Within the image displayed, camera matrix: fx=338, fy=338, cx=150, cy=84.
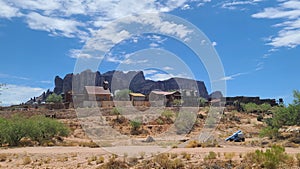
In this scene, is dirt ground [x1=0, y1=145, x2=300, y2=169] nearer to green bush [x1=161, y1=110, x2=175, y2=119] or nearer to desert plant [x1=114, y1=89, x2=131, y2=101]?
green bush [x1=161, y1=110, x2=175, y2=119]

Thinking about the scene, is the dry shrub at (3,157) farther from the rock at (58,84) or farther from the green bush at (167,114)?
the rock at (58,84)

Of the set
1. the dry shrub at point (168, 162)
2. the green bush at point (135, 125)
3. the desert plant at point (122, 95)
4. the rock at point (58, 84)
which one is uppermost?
the rock at point (58, 84)

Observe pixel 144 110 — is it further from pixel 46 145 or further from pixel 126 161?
pixel 126 161

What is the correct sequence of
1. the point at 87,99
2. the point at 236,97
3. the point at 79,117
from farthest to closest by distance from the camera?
the point at 236,97
the point at 87,99
the point at 79,117

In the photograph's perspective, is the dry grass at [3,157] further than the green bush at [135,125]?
No

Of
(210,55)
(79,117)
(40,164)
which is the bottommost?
(40,164)

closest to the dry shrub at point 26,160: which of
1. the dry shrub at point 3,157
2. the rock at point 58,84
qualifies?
the dry shrub at point 3,157

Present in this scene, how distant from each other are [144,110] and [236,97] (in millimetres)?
43037

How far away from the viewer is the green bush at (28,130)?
2809 centimetres

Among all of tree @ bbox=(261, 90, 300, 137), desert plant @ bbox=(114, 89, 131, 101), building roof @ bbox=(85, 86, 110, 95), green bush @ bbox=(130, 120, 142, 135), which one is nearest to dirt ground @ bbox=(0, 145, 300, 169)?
tree @ bbox=(261, 90, 300, 137)

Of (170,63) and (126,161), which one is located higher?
(170,63)

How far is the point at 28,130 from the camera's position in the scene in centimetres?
2891

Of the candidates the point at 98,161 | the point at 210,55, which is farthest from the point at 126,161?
the point at 210,55

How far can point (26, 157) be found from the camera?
2070 cm
